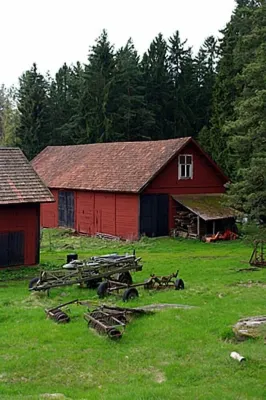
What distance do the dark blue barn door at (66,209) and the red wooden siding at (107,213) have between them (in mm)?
721

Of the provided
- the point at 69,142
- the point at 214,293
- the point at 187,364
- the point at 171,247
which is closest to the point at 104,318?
the point at 187,364

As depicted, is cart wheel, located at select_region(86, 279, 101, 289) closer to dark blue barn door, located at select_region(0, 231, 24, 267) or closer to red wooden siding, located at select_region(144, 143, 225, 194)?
dark blue barn door, located at select_region(0, 231, 24, 267)

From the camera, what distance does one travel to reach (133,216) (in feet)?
116

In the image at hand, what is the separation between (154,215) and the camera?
35719 mm

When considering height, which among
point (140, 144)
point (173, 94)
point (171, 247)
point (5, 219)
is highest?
point (173, 94)

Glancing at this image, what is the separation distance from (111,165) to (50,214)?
306 inches

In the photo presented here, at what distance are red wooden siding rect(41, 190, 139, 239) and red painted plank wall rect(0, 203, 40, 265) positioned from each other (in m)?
11.2

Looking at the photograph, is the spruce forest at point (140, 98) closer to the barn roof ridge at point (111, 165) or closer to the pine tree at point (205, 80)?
the pine tree at point (205, 80)

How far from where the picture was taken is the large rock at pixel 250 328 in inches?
484

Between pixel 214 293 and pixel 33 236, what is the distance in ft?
34.2

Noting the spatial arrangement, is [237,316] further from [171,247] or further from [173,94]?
[173,94]

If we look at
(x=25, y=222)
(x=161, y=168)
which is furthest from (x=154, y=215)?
(x=25, y=222)

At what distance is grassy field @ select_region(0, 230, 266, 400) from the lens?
9.63m

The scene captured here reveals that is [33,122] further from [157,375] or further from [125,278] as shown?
[157,375]
